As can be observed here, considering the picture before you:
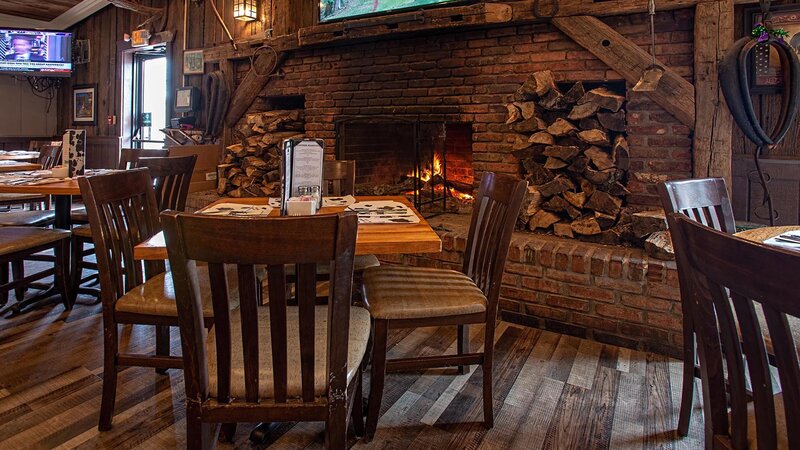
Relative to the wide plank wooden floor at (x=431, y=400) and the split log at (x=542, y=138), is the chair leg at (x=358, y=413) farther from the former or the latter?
the split log at (x=542, y=138)

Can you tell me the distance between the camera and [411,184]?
14.2ft

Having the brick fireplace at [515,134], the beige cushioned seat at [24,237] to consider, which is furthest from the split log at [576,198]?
the beige cushioned seat at [24,237]

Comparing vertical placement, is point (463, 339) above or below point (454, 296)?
below

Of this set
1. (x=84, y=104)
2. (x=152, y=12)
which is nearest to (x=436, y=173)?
(x=152, y=12)

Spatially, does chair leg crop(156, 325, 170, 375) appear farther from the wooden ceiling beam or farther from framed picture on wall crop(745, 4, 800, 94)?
framed picture on wall crop(745, 4, 800, 94)

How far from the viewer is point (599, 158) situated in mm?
2881

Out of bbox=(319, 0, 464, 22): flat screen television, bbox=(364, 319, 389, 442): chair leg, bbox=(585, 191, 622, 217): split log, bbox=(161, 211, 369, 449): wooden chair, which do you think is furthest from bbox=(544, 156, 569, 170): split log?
bbox=(161, 211, 369, 449): wooden chair

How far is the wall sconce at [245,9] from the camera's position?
15.1 ft

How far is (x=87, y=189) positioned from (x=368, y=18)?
264cm

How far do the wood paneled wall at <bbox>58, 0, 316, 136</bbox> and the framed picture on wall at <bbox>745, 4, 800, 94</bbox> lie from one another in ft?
10.7

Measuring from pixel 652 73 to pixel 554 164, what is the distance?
2.34 ft

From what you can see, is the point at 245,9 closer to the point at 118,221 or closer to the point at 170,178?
the point at 170,178

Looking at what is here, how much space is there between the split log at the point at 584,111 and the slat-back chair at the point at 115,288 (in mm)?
2364

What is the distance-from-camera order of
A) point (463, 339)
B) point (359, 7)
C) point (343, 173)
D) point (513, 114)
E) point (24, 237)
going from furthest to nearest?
point (359, 7) → point (513, 114) → point (343, 173) → point (24, 237) → point (463, 339)
